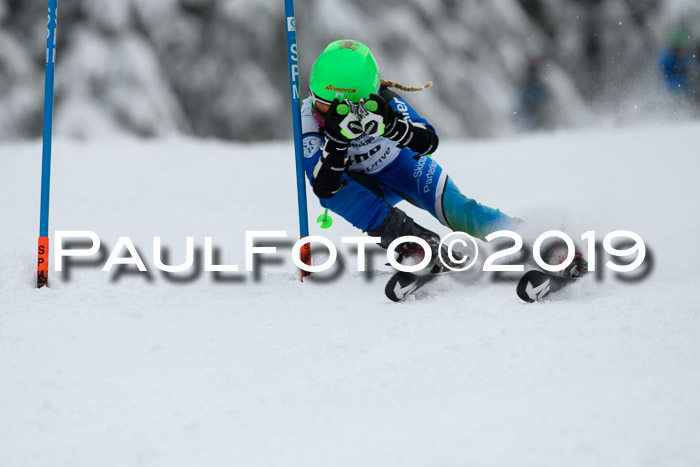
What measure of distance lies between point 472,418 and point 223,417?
0.59 metres

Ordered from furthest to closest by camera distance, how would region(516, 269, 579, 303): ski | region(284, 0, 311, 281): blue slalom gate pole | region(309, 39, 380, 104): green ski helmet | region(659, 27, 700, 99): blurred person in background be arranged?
region(659, 27, 700, 99): blurred person in background → region(284, 0, 311, 281): blue slalom gate pole → region(309, 39, 380, 104): green ski helmet → region(516, 269, 579, 303): ski

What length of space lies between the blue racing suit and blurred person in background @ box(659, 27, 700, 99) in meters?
8.25

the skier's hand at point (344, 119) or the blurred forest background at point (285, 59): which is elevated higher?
the blurred forest background at point (285, 59)

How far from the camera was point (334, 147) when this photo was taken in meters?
3.20

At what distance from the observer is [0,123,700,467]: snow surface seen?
1.71 m

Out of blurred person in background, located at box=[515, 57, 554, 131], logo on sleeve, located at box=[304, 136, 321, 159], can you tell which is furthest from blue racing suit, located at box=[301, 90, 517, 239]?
blurred person in background, located at box=[515, 57, 554, 131]

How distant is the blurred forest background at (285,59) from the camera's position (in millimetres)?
13312

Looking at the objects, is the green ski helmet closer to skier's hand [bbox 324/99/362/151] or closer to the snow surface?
skier's hand [bbox 324/99/362/151]

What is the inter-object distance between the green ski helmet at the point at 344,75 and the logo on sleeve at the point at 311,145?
235 mm

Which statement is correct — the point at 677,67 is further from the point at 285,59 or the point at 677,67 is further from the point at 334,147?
the point at 334,147

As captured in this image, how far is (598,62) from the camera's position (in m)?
18.8

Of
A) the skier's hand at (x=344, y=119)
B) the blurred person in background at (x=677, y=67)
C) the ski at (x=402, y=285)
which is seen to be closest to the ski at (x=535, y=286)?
the ski at (x=402, y=285)

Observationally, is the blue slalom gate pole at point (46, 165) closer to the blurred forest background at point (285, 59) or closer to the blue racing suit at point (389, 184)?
the blue racing suit at point (389, 184)

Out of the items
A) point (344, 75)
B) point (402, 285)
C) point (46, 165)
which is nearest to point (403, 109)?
point (344, 75)
